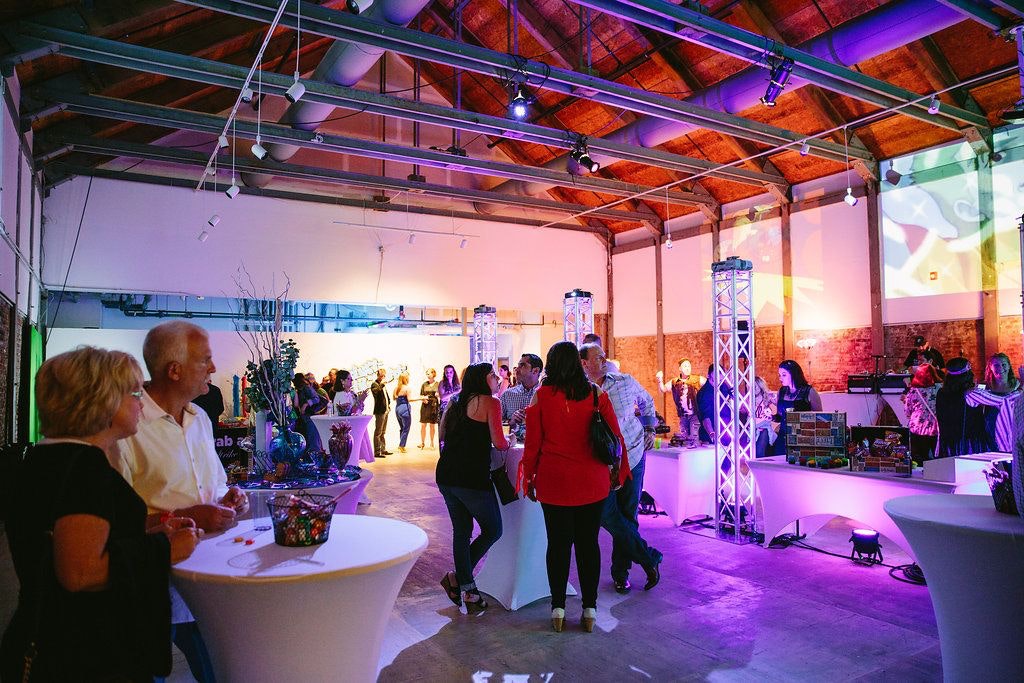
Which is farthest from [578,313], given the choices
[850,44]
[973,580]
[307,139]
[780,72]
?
[973,580]

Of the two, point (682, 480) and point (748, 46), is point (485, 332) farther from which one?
point (748, 46)

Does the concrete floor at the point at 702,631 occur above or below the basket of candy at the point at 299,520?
below

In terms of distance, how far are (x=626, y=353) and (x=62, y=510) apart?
13.2 meters

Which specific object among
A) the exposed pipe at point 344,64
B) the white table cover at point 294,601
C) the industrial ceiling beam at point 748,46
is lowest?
the white table cover at point 294,601

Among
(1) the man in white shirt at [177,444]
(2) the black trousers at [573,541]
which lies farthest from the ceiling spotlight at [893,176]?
(1) the man in white shirt at [177,444]

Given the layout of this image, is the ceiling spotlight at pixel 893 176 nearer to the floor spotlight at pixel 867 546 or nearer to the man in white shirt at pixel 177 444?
the floor spotlight at pixel 867 546

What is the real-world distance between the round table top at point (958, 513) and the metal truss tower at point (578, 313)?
238 inches

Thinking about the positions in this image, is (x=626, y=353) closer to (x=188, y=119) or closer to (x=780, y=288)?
(x=780, y=288)

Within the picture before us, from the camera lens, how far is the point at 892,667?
3094 mm

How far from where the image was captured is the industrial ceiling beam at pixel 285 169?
341 inches

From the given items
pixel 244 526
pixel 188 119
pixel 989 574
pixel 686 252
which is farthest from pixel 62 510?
pixel 686 252

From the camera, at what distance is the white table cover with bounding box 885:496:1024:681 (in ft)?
7.43

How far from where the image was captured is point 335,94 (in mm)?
7172

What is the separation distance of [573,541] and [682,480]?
2.65 m
